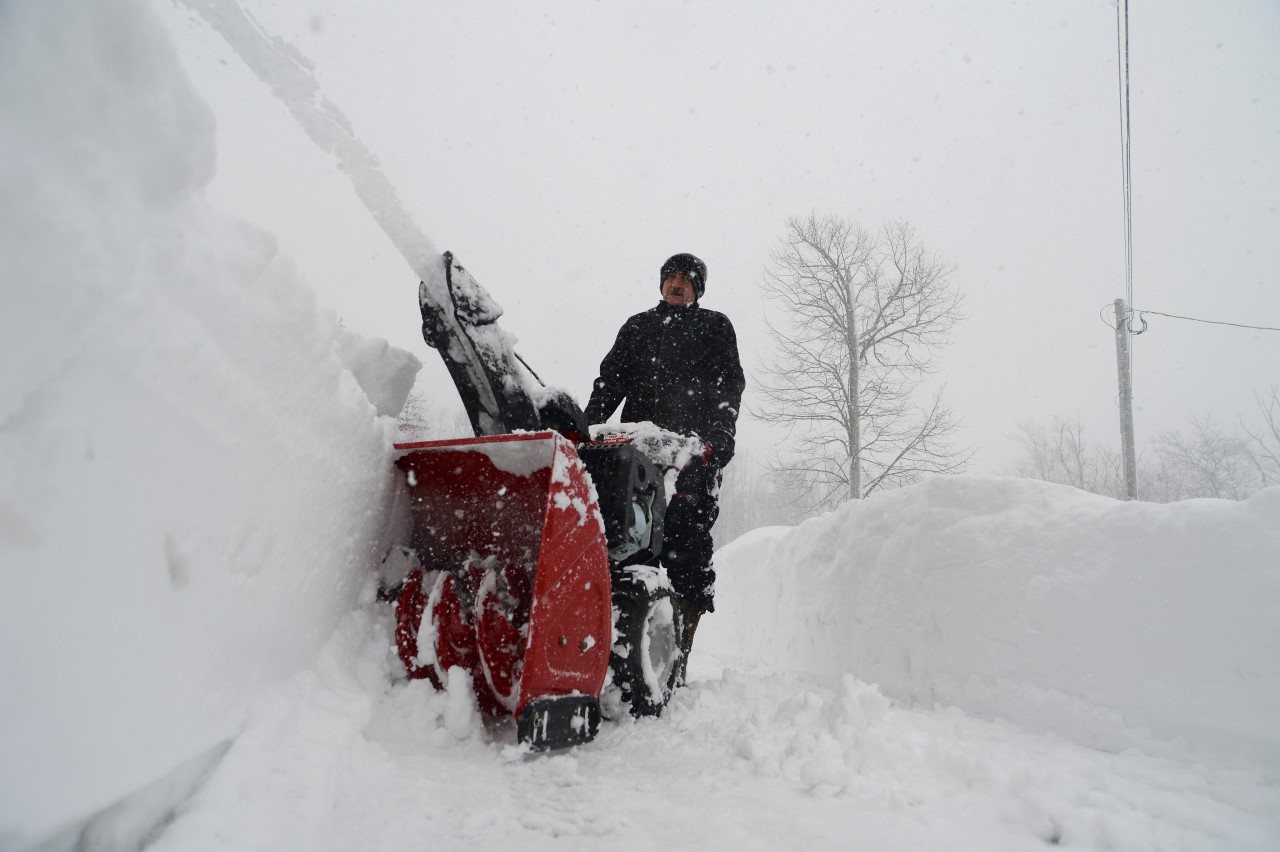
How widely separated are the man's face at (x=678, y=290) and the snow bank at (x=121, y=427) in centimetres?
238

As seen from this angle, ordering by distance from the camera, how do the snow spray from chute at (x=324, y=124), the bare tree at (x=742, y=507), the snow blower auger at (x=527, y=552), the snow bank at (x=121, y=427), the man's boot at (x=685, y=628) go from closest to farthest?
the snow bank at (x=121, y=427)
the snow spray from chute at (x=324, y=124)
the snow blower auger at (x=527, y=552)
the man's boot at (x=685, y=628)
the bare tree at (x=742, y=507)

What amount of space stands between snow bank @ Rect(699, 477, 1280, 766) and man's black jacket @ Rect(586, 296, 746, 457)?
4.08 ft

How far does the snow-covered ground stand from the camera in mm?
1072

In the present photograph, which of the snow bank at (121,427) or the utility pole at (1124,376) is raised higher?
the utility pole at (1124,376)

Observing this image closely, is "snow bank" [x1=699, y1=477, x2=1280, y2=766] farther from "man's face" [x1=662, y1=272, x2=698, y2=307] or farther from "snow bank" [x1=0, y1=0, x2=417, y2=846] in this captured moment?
"snow bank" [x1=0, y1=0, x2=417, y2=846]

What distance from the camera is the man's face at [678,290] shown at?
149 inches

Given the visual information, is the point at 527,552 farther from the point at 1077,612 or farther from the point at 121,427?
the point at 1077,612

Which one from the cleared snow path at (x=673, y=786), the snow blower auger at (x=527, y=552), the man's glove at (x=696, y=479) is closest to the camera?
the cleared snow path at (x=673, y=786)

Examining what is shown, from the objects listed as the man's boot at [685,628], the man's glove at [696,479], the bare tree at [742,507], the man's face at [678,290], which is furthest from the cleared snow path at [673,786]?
the bare tree at [742,507]

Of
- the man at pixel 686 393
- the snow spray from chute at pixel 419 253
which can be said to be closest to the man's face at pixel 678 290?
the man at pixel 686 393

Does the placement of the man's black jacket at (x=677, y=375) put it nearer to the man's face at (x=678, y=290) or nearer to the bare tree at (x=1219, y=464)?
the man's face at (x=678, y=290)

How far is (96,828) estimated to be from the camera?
107 centimetres

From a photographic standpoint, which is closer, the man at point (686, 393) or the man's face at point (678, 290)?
the man at point (686, 393)

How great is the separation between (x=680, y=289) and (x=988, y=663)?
251 centimetres
